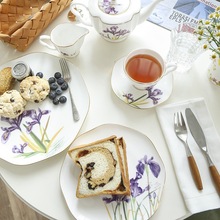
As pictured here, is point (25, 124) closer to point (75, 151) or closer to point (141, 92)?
point (75, 151)

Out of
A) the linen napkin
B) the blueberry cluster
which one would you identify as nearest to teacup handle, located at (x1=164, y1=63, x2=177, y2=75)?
the linen napkin

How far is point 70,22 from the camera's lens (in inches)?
42.2

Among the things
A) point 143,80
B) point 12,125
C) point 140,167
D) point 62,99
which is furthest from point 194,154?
point 12,125

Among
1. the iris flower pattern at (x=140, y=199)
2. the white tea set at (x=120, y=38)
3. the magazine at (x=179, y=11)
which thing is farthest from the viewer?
the magazine at (x=179, y=11)

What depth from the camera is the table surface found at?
2.77 feet

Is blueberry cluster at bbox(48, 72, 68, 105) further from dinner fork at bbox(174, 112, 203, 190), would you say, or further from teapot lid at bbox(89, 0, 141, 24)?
dinner fork at bbox(174, 112, 203, 190)

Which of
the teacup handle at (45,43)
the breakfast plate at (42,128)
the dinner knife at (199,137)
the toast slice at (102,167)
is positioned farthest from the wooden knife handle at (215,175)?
the teacup handle at (45,43)

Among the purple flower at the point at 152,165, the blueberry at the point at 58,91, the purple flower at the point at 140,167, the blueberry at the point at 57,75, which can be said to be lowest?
the purple flower at the point at 140,167

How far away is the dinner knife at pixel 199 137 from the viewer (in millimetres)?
842

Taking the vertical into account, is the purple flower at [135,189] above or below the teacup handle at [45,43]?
below

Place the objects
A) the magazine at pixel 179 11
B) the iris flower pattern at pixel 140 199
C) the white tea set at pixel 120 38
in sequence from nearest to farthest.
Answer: the iris flower pattern at pixel 140 199, the white tea set at pixel 120 38, the magazine at pixel 179 11

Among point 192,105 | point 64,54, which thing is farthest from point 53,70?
point 192,105

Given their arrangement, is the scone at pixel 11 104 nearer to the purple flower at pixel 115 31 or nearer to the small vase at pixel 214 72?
the purple flower at pixel 115 31

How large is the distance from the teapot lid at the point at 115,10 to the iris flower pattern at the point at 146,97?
22 cm
